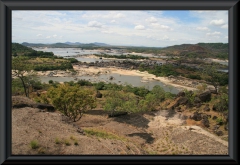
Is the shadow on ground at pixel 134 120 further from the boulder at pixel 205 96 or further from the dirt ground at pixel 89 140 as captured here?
the boulder at pixel 205 96

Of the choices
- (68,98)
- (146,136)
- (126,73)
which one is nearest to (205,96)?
(146,136)

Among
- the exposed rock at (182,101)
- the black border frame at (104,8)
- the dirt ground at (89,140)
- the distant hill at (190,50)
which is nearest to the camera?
the black border frame at (104,8)

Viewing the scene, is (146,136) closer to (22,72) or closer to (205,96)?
(22,72)

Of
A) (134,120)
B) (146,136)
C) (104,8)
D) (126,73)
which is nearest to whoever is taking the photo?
(104,8)

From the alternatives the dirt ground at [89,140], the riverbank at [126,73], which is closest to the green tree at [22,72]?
the dirt ground at [89,140]

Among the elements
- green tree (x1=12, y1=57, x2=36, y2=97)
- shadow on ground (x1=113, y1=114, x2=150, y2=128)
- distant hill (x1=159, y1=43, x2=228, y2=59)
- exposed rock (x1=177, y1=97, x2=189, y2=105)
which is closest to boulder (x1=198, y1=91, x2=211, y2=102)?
exposed rock (x1=177, y1=97, x2=189, y2=105)

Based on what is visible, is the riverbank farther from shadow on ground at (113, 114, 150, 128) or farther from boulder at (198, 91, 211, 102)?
shadow on ground at (113, 114, 150, 128)

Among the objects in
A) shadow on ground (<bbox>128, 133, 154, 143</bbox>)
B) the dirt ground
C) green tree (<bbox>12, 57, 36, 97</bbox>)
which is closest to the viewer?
the dirt ground

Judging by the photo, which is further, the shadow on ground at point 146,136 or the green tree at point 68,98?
the green tree at point 68,98
